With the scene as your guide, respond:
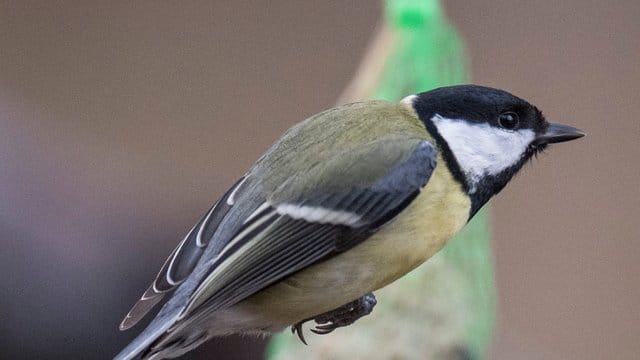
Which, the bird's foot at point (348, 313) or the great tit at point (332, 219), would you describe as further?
the bird's foot at point (348, 313)

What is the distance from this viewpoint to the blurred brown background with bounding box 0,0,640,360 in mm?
1971

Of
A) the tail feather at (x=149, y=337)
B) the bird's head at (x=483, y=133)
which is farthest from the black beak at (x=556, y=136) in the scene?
the tail feather at (x=149, y=337)

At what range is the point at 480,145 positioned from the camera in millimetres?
864

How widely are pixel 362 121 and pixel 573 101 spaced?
1238 millimetres

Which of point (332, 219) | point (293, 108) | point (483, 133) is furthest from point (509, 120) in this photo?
point (293, 108)

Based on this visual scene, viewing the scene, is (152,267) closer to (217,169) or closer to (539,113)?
(217,169)

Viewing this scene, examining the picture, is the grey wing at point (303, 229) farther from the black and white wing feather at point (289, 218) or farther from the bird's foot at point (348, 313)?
the bird's foot at point (348, 313)

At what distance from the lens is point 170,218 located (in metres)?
1.73

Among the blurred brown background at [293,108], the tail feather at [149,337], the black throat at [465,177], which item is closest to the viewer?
the tail feather at [149,337]

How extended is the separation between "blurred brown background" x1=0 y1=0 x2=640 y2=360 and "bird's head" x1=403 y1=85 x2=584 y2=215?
923 millimetres

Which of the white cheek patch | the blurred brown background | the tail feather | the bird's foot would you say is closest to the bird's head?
the white cheek patch

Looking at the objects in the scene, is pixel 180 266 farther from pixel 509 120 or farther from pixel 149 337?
pixel 509 120

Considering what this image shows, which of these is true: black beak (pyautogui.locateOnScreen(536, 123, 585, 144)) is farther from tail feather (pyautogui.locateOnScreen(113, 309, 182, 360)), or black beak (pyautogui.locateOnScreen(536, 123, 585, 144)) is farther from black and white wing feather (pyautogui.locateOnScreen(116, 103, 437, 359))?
tail feather (pyautogui.locateOnScreen(113, 309, 182, 360))

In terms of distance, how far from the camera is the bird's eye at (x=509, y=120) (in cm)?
88
